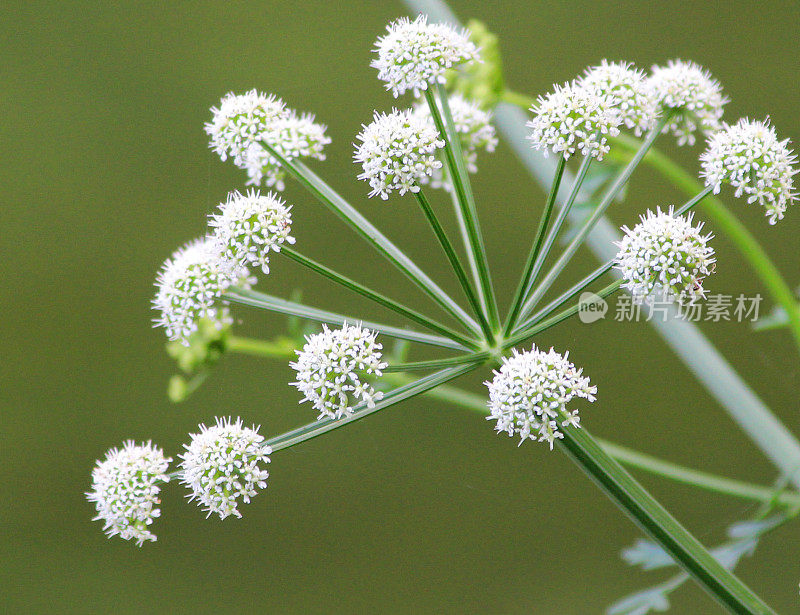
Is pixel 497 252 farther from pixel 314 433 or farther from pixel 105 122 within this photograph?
pixel 314 433

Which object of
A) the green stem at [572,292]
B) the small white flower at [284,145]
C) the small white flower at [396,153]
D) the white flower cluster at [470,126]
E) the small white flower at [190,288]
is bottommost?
the green stem at [572,292]

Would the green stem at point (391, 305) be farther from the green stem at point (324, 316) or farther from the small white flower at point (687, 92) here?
the small white flower at point (687, 92)

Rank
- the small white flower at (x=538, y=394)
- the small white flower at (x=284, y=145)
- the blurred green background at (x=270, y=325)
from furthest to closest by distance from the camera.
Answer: the blurred green background at (x=270, y=325), the small white flower at (x=284, y=145), the small white flower at (x=538, y=394)

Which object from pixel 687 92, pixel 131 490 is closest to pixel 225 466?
pixel 131 490

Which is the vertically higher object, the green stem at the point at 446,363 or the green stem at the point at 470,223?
the green stem at the point at 470,223

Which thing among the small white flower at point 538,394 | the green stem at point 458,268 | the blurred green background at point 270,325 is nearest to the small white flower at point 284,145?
the green stem at point 458,268

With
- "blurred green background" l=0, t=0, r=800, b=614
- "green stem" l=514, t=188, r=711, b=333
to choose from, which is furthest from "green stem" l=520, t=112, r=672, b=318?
"blurred green background" l=0, t=0, r=800, b=614
